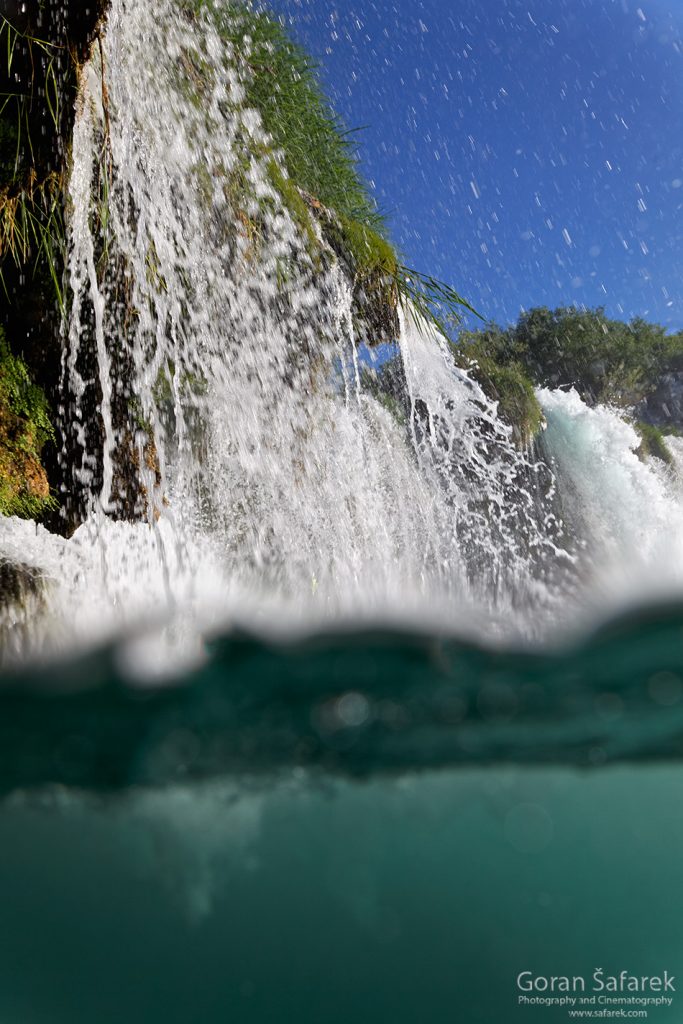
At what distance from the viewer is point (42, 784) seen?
6148 mm

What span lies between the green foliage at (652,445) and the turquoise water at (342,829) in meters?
4.66

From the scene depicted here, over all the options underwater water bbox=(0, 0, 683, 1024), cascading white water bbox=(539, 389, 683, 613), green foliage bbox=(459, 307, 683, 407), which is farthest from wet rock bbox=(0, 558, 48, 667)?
green foliage bbox=(459, 307, 683, 407)

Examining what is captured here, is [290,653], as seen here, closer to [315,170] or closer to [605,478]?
[315,170]

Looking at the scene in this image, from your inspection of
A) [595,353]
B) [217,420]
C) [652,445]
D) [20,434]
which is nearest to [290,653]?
[217,420]

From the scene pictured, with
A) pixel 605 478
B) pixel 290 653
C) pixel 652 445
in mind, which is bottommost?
pixel 290 653

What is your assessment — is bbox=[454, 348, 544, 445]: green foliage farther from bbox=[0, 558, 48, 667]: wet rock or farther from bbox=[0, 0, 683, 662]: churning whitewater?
bbox=[0, 558, 48, 667]: wet rock

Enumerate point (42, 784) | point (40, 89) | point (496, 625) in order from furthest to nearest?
point (42, 784) → point (496, 625) → point (40, 89)

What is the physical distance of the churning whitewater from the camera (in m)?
3.40

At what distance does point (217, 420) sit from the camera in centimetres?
428

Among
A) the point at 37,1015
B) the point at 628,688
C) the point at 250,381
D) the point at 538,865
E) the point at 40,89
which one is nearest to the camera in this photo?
the point at 40,89

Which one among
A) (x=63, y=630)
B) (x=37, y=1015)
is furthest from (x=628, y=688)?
(x=37, y=1015)

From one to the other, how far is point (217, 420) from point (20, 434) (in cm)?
120

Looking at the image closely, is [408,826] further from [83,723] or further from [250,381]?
[250,381]

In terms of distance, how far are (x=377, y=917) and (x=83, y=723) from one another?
4356 mm
